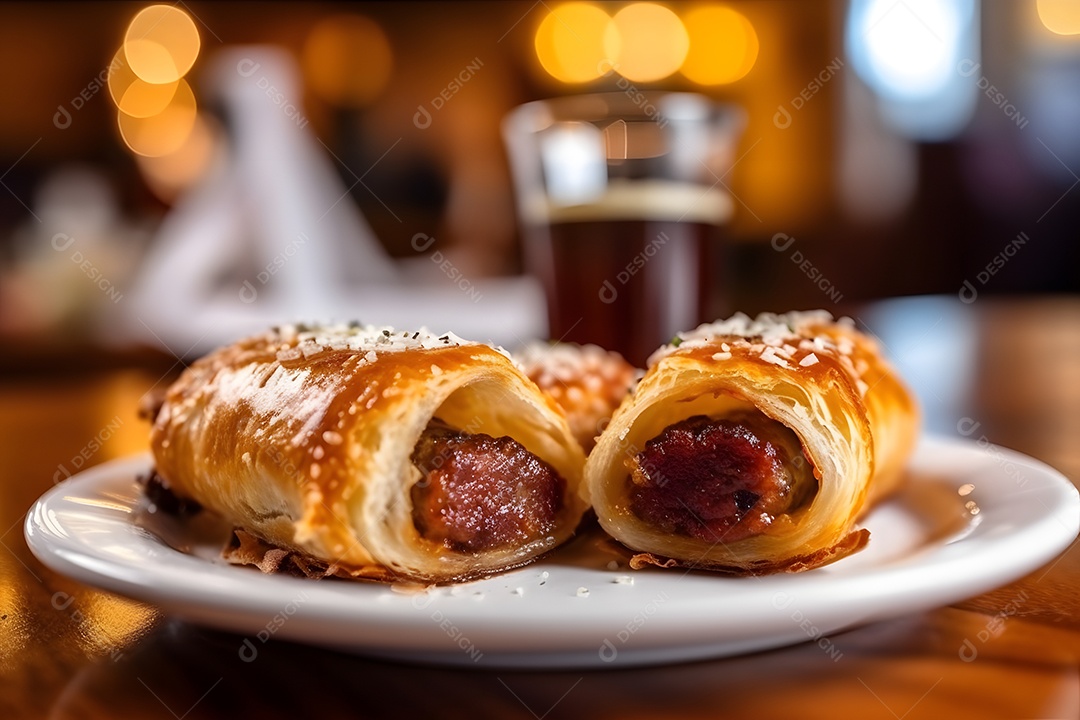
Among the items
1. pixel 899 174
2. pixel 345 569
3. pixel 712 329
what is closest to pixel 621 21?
pixel 899 174

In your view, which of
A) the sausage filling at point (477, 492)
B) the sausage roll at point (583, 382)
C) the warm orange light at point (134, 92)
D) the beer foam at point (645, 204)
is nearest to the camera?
the sausage filling at point (477, 492)

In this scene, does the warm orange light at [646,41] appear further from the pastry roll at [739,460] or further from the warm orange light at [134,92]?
the pastry roll at [739,460]

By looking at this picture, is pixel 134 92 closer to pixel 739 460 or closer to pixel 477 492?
pixel 477 492

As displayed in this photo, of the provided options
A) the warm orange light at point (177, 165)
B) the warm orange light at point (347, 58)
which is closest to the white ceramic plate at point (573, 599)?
the warm orange light at point (177, 165)

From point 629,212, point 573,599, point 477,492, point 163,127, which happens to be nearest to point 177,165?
point 163,127

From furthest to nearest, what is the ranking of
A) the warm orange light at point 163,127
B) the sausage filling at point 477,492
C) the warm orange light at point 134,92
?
the warm orange light at point 163,127 → the warm orange light at point 134,92 → the sausage filling at point 477,492

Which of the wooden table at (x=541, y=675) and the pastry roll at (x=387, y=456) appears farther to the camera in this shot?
the pastry roll at (x=387, y=456)

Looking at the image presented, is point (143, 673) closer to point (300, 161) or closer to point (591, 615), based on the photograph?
point (591, 615)
